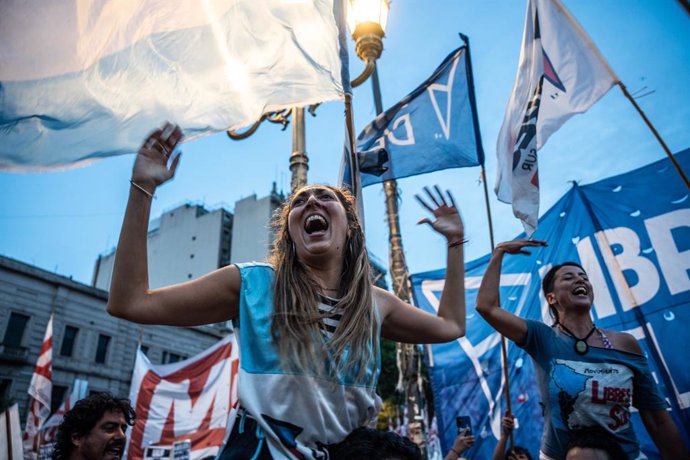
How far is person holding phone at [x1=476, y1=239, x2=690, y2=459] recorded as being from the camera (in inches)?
99.9

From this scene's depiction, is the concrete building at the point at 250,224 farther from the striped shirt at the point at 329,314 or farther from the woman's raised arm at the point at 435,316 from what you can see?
the striped shirt at the point at 329,314

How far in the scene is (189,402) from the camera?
28.6 ft

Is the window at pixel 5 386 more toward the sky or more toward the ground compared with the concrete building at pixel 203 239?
more toward the ground

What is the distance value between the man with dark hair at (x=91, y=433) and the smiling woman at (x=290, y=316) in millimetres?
2538

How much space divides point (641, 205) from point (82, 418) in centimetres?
470

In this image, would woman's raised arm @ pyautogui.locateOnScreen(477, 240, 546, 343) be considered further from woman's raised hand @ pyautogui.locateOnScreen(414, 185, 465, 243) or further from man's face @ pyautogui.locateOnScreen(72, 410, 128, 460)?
man's face @ pyautogui.locateOnScreen(72, 410, 128, 460)

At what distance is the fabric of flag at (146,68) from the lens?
2910 millimetres

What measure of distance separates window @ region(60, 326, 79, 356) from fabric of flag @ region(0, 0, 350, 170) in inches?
1065

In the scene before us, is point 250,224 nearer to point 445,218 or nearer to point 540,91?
point 540,91

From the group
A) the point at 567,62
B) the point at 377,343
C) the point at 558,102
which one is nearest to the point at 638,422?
the point at 558,102

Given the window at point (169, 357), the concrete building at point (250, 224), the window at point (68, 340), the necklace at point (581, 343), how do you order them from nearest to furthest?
the necklace at point (581, 343), the window at point (68, 340), the window at point (169, 357), the concrete building at point (250, 224)

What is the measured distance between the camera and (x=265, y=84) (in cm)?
326

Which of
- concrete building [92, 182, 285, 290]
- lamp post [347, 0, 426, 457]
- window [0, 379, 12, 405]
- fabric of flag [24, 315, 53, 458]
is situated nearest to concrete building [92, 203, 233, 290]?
concrete building [92, 182, 285, 290]

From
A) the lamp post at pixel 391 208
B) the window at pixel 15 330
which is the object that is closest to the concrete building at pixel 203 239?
the window at pixel 15 330
